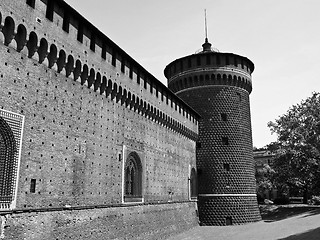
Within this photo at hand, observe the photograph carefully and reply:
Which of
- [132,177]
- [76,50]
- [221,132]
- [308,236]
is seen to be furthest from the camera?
[221,132]

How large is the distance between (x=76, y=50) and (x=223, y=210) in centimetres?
1772

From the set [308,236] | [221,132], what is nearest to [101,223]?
[308,236]

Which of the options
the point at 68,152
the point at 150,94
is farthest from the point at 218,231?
the point at 68,152

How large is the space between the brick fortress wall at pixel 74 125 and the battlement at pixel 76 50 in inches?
1.4

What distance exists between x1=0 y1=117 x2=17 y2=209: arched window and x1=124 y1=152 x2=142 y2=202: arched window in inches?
262

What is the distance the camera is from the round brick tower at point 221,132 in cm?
2473

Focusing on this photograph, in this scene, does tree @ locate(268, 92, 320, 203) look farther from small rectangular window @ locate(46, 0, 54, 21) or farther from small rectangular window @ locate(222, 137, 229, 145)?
small rectangular window @ locate(46, 0, 54, 21)

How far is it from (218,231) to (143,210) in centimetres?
743

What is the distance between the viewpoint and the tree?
31.0 meters

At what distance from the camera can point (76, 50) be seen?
12.3 m

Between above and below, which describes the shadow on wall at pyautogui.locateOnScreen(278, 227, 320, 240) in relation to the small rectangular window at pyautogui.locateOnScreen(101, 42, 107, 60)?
below

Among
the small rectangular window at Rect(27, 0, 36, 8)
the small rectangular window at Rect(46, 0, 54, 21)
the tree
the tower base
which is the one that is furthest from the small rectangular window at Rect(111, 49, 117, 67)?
the tree

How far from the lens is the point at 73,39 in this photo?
12227 millimetres

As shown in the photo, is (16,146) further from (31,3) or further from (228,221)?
(228,221)
